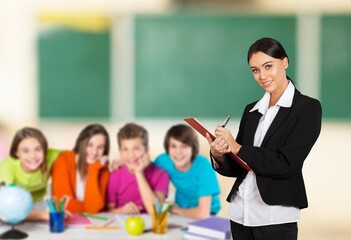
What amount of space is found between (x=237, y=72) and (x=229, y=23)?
1.62 feet

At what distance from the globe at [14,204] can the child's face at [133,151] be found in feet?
2.10

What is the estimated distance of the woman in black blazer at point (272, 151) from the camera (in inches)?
64.7

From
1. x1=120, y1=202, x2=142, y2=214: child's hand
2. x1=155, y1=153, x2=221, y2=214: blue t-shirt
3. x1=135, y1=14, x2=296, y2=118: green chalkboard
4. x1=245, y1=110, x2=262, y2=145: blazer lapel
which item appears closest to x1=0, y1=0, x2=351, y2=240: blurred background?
x1=135, y1=14, x2=296, y2=118: green chalkboard

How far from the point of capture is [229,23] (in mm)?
5582

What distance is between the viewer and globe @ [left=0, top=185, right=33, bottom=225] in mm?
2494

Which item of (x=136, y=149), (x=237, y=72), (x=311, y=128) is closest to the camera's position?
(x=311, y=128)

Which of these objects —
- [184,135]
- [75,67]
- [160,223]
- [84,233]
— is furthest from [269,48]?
[75,67]

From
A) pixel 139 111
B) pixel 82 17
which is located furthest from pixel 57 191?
pixel 82 17

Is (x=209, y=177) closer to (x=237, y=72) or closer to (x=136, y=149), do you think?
(x=136, y=149)

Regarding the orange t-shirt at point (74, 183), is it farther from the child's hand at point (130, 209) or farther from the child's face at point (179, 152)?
the child's face at point (179, 152)

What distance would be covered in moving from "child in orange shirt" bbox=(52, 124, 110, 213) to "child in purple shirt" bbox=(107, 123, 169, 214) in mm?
76

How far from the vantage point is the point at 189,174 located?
3182mm

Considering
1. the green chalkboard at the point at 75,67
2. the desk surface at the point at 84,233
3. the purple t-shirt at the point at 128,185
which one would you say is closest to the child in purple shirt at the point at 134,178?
the purple t-shirt at the point at 128,185

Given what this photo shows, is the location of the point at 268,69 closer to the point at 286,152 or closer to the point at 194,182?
the point at 286,152
